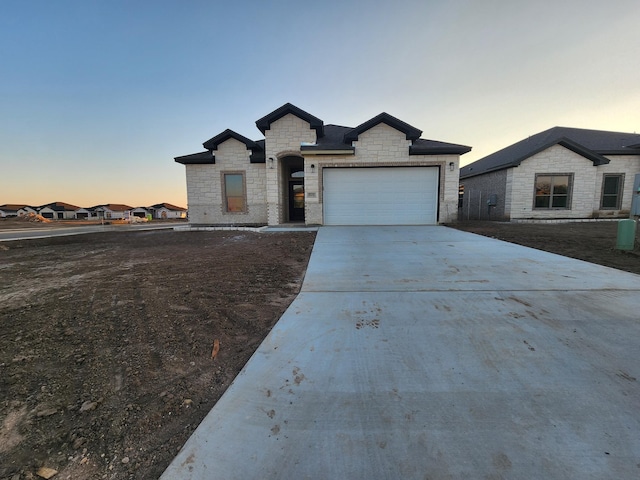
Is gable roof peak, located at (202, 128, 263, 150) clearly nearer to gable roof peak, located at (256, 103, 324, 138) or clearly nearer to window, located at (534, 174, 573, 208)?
gable roof peak, located at (256, 103, 324, 138)

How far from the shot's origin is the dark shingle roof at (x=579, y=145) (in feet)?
46.6

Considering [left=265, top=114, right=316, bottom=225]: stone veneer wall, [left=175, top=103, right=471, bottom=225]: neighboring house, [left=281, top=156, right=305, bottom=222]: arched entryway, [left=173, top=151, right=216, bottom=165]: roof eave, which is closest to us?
[left=175, top=103, right=471, bottom=225]: neighboring house

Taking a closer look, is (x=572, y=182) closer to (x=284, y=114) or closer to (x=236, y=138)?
(x=284, y=114)

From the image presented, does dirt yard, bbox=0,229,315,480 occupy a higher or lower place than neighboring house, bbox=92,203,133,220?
lower

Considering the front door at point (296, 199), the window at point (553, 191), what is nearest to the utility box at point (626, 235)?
the window at point (553, 191)

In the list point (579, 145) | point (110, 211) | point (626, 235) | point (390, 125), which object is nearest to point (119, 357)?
point (626, 235)

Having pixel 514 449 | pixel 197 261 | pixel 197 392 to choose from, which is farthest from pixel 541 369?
pixel 197 261

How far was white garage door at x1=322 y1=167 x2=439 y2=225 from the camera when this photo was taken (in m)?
12.9

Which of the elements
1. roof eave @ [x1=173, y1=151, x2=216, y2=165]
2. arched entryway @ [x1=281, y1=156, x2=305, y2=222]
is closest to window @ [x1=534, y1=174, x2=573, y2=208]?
arched entryway @ [x1=281, y1=156, x2=305, y2=222]

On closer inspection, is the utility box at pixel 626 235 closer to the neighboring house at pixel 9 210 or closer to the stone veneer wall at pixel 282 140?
the stone veneer wall at pixel 282 140

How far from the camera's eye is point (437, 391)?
75.7 inches

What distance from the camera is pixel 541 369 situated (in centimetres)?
213

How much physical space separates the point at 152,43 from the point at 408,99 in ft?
43.3

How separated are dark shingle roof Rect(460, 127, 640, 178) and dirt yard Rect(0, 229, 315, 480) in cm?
1634
